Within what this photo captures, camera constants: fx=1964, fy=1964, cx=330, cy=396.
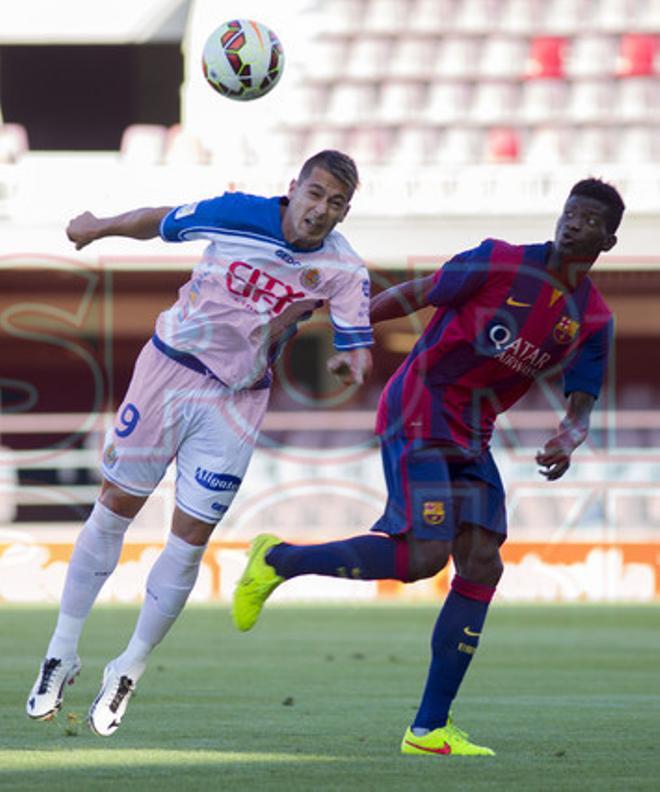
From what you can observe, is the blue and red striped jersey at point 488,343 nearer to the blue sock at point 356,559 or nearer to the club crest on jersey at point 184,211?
the blue sock at point 356,559

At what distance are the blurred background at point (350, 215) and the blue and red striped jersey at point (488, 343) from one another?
27.9 feet

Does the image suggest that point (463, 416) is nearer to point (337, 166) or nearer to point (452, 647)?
point (452, 647)

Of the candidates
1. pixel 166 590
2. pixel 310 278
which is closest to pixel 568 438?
pixel 310 278

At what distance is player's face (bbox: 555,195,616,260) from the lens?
546 centimetres

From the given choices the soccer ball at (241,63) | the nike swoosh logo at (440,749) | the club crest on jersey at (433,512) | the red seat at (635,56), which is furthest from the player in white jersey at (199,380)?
the red seat at (635,56)

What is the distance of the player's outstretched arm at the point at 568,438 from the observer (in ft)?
18.8

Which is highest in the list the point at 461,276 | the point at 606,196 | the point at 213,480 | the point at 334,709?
the point at 606,196

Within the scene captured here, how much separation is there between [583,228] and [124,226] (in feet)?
4.43

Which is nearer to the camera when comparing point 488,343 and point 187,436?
point 488,343

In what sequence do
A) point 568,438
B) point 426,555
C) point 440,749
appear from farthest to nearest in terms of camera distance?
1. point 568,438
2. point 426,555
3. point 440,749

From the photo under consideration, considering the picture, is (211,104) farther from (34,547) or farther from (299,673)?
(299,673)

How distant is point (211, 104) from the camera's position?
2102 cm

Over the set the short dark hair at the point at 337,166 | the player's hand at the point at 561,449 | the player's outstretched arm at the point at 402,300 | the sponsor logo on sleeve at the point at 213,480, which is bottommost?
the sponsor logo on sleeve at the point at 213,480

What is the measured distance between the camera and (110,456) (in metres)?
5.87
